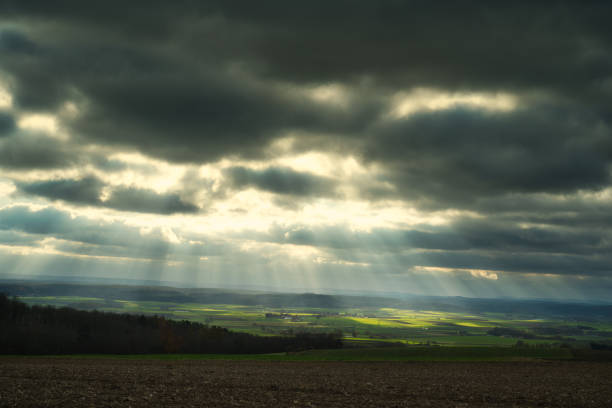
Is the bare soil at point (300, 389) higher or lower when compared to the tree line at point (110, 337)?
higher

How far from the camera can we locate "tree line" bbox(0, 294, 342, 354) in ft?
269

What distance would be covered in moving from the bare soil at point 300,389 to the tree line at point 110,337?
4300 centimetres

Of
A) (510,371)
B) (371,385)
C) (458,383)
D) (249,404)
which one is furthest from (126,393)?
(510,371)

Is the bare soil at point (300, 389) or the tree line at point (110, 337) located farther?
the tree line at point (110, 337)

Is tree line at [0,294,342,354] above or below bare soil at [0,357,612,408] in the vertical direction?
below

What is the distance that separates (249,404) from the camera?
1120 inches

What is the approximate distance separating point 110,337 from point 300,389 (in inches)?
2777

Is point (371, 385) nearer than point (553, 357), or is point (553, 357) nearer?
point (371, 385)

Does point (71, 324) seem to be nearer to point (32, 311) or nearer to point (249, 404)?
point (32, 311)

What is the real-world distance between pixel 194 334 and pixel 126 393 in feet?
274

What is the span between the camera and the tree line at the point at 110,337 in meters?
81.9

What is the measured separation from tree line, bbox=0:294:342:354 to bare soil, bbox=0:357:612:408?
43.0 metres

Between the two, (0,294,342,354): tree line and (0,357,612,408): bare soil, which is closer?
(0,357,612,408): bare soil

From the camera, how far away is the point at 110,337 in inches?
3634
